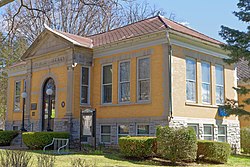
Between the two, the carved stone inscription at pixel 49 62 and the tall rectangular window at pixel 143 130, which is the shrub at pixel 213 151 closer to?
the tall rectangular window at pixel 143 130

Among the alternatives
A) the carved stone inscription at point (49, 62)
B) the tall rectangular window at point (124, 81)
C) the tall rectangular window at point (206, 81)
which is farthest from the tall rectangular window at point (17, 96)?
the tall rectangular window at point (206, 81)

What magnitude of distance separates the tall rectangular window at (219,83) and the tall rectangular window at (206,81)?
815 mm

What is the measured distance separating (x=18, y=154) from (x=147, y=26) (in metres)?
13.3

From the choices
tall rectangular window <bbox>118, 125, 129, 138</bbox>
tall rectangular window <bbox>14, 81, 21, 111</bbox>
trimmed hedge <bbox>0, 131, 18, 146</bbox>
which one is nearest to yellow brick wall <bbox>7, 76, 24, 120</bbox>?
tall rectangular window <bbox>14, 81, 21, 111</bbox>

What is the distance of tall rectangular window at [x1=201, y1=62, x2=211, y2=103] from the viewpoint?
18.0 metres

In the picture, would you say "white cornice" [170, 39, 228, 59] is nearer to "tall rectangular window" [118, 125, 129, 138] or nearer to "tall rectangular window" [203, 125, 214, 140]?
"tall rectangular window" [203, 125, 214, 140]

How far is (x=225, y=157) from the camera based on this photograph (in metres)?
13.9

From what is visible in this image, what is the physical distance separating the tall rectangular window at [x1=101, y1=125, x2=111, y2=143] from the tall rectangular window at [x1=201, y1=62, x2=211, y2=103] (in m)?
5.40

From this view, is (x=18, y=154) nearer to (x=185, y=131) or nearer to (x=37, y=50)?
(x=185, y=131)

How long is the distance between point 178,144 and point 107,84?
7.33 m

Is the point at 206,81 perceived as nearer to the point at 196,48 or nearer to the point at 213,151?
the point at 196,48

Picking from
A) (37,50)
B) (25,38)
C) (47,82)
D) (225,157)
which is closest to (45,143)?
(47,82)

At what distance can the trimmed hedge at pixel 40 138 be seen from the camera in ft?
56.2

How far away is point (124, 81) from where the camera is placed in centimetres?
1803
